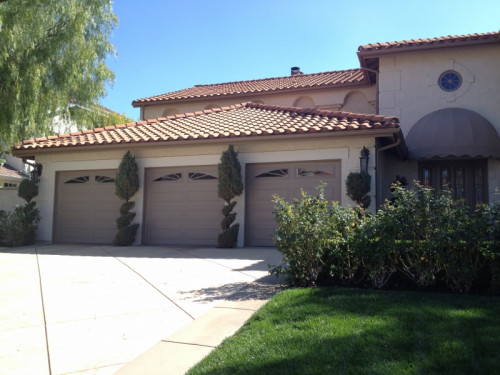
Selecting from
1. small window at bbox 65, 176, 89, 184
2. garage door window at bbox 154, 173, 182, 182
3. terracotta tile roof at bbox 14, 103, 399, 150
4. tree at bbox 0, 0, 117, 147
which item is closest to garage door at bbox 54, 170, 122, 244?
small window at bbox 65, 176, 89, 184

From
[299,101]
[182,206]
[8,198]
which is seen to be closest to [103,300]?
[182,206]

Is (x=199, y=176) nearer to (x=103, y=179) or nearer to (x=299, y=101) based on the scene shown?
(x=103, y=179)

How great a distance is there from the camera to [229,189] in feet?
36.7

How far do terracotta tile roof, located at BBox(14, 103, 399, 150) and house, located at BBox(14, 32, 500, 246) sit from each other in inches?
1.7

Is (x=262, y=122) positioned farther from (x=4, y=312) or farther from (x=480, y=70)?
(x=4, y=312)

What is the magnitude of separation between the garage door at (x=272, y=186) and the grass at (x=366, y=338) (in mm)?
6435

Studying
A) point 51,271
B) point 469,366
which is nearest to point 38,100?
point 51,271

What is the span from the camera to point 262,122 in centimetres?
1230

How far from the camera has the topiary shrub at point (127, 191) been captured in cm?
1188

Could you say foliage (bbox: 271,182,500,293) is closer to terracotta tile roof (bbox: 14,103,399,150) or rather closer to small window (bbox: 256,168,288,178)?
terracotta tile roof (bbox: 14,103,399,150)

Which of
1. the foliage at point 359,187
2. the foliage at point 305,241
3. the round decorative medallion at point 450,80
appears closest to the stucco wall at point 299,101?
the round decorative medallion at point 450,80

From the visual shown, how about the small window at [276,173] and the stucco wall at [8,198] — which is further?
the stucco wall at [8,198]

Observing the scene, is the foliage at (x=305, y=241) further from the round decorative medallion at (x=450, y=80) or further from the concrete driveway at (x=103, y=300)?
the round decorative medallion at (x=450, y=80)

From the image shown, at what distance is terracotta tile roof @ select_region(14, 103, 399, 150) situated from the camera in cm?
1070
